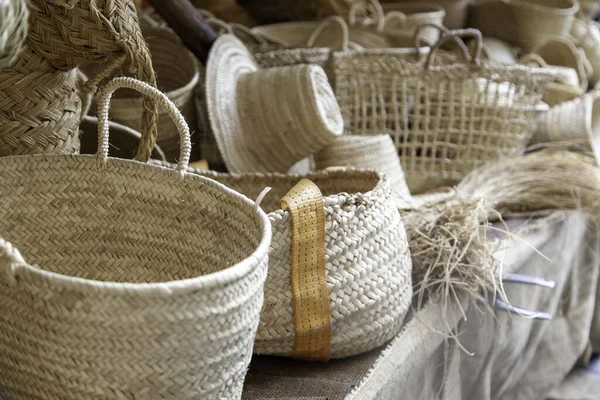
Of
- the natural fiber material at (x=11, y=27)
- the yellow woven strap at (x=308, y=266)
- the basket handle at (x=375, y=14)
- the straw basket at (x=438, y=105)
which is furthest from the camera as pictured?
the basket handle at (x=375, y=14)

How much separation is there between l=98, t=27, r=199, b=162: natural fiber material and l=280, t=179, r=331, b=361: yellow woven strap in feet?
1.56

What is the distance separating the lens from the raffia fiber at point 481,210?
1276 mm

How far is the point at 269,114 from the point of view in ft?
4.70

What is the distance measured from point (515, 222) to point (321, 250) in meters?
0.79

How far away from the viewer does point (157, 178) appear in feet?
2.90

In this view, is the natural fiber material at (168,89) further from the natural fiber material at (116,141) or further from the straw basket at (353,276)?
the straw basket at (353,276)

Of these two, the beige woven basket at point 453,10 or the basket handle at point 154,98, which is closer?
the basket handle at point 154,98

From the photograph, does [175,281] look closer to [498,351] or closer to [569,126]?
[498,351]

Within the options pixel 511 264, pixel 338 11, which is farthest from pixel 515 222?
pixel 338 11

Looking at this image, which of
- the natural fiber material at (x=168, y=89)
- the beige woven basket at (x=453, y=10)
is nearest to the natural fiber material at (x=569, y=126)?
the beige woven basket at (x=453, y=10)

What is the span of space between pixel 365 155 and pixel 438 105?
279 mm

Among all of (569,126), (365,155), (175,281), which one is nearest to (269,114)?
(365,155)

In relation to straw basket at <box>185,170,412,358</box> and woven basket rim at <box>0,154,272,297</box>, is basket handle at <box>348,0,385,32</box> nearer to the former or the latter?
straw basket at <box>185,170,412,358</box>

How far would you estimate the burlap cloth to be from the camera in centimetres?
100
